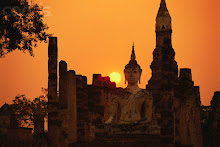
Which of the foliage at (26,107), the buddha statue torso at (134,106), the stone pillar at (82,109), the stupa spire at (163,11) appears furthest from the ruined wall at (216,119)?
the foliage at (26,107)

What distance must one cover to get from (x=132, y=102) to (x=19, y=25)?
8.74m

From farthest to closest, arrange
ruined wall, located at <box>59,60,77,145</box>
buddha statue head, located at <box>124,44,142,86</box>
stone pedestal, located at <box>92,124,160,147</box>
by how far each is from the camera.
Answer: ruined wall, located at <box>59,60,77,145</box> < buddha statue head, located at <box>124,44,142,86</box> < stone pedestal, located at <box>92,124,160,147</box>

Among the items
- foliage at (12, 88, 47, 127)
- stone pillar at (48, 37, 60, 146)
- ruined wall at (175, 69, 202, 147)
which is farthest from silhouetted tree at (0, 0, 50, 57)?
foliage at (12, 88, 47, 127)

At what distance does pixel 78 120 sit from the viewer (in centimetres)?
2417

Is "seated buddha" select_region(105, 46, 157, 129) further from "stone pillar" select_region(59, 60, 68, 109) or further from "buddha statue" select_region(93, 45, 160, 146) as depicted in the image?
"stone pillar" select_region(59, 60, 68, 109)

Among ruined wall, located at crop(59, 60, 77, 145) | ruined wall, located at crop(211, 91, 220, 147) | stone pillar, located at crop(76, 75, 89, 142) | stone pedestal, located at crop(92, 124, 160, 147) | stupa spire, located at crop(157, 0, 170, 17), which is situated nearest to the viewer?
stone pedestal, located at crop(92, 124, 160, 147)

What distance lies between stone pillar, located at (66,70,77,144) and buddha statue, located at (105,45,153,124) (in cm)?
649

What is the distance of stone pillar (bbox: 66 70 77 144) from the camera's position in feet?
80.2

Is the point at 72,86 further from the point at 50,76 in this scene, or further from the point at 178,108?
the point at 178,108

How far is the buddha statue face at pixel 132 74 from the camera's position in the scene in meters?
18.0

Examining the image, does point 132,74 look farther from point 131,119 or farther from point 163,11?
point 163,11

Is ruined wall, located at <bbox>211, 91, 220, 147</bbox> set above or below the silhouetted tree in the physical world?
below

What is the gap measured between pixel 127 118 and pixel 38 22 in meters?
9.13

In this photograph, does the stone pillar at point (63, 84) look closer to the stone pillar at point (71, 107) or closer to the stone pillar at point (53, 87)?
the stone pillar at point (71, 107)
